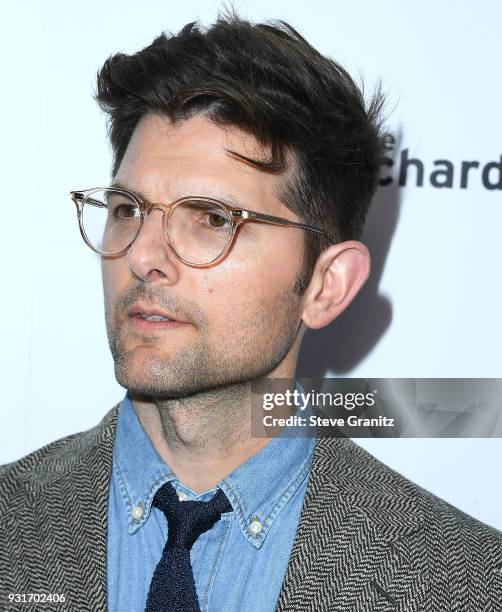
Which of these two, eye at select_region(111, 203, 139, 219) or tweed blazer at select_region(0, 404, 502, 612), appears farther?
eye at select_region(111, 203, 139, 219)

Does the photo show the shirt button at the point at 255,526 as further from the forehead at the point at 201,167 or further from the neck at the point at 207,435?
the forehead at the point at 201,167

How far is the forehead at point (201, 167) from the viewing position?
1863 millimetres

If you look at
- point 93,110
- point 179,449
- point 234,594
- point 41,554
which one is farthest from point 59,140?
point 234,594

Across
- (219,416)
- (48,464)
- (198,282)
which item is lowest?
(48,464)

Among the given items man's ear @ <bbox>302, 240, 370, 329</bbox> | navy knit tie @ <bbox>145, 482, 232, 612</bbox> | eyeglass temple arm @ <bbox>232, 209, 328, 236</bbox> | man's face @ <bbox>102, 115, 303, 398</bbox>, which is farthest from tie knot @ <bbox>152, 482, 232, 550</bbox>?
eyeglass temple arm @ <bbox>232, 209, 328, 236</bbox>

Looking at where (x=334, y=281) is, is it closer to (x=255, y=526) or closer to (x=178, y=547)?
(x=255, y=526)

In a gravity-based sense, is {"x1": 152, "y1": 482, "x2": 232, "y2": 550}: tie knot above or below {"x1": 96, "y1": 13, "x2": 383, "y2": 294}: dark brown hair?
below

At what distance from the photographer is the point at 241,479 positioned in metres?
1.90

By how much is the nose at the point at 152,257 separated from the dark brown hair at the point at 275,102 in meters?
0.29

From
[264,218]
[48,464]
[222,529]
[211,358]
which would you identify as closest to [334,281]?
[264,218]

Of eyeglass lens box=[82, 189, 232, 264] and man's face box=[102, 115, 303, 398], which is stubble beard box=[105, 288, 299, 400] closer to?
man's face box=[102, 115, 303, 398]

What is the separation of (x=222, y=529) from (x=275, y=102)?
971 millimetres

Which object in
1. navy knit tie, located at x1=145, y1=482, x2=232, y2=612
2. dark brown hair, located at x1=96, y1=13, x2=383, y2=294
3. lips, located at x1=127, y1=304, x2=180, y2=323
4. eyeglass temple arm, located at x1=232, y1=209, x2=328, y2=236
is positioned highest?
dark brown hair, located at x1=96, y1=13, x2=383, y2=294

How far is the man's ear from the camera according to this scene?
6.88 feet
